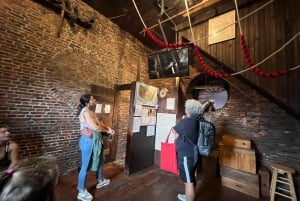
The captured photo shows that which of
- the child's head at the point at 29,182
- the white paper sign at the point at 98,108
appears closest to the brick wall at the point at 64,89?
the white paper sign at the point at 98,108

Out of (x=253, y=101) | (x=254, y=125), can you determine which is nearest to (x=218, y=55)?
(x=253, y=101)

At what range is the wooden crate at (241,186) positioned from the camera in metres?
2.68

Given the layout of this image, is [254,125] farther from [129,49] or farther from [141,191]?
[129,49]

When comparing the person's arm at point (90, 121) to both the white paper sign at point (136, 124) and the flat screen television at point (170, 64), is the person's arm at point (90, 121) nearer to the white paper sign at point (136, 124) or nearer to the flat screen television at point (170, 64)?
the white paper sign at point (136, 124)

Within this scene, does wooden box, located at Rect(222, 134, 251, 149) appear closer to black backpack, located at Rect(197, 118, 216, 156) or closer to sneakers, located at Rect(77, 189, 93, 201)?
A: black backpack, located at Rect(197, 118, 216, 156)

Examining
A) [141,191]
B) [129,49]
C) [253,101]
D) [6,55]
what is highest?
[129,49]

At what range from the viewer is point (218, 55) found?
296cm

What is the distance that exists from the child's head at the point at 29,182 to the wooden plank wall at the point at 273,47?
2.89 metres

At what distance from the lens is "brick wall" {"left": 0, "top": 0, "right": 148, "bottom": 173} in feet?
8.23

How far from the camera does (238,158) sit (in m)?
2.99

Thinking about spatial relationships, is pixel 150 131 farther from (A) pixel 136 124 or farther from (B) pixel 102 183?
(B) pixel 102 183

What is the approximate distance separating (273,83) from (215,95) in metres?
2.21

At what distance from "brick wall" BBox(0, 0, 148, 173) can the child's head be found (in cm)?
251

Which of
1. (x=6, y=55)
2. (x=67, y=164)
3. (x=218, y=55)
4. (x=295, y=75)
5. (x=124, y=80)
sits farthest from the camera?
(x=124, y=80)
